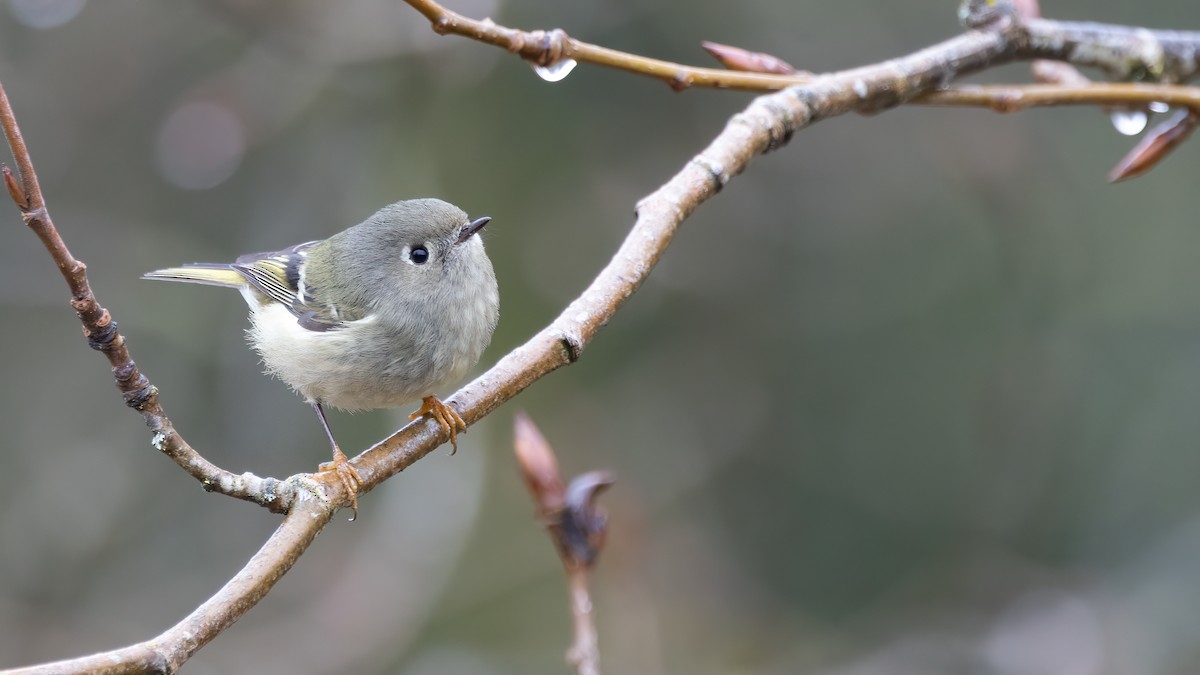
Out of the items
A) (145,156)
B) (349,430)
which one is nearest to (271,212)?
(145,156)

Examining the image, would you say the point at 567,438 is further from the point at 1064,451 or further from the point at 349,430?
the point at 1064,451

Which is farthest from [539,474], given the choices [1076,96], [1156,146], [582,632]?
[1156,146]

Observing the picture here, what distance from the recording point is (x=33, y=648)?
4453mm

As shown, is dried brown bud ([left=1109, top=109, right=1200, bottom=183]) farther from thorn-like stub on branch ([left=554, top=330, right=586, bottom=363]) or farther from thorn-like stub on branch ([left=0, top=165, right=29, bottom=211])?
thorn-like stub on branch ([left=0, top=165, right=29, bottom=211])

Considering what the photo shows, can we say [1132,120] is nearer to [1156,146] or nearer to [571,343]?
[1156,146]

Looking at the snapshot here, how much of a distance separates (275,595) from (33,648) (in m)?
1.07

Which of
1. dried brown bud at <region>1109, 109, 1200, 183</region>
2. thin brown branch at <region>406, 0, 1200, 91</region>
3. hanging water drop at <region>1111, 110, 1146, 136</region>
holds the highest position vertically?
thin brown branch at <region>406, 0, 1200, 91</region>

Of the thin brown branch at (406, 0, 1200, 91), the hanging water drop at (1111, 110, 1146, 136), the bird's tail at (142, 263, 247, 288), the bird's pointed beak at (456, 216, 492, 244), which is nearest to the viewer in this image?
the thin brown branch at (406, 0, 1200, 91)

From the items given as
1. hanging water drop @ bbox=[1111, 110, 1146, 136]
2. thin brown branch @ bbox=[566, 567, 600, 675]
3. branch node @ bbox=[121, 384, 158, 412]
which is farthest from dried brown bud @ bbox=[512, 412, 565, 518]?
hanging water drop @ bbox=[1111, 110, 1146, 136]

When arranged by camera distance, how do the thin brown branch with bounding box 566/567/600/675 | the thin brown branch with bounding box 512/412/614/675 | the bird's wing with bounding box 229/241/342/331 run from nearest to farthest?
1. the thin brown branch with bounding box 566/567/600/675
2. the thin brown branch with bounding box 512/412/614/675
3. the bird's wing with bounding box 229/241/342/331

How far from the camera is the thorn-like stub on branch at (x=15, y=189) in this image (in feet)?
3.74

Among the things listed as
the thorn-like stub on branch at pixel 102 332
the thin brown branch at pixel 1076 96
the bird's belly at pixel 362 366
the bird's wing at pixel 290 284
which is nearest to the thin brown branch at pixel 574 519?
the bird's belly at pixel 362 366

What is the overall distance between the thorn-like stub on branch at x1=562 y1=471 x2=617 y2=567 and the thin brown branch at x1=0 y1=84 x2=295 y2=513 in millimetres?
614

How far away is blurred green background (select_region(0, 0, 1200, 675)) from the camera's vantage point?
4.56 meters
